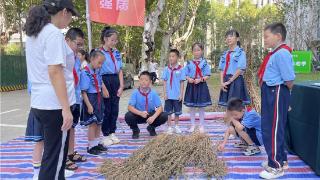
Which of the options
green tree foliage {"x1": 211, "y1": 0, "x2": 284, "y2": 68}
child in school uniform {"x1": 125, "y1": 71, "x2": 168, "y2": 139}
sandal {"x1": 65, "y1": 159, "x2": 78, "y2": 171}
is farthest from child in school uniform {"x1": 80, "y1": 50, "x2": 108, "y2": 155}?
green tree foliage {"x1": 211, "y1": 0, "x2": 284, "y2": 68}

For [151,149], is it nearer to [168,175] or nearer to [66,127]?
[168,175]

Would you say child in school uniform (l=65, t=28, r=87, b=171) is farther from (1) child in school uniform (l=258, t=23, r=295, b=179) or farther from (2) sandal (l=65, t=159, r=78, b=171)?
(1) child in school uniform (l=258, t=23, r=295, b=179)

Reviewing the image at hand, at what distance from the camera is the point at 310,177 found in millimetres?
4113

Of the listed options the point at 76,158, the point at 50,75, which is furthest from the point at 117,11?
the point at 50,75

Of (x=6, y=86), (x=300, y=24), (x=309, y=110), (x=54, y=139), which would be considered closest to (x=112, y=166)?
(x=54, y=139)

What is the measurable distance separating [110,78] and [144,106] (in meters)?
0.85

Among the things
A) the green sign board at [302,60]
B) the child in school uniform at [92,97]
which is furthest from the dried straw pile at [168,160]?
the green sign board at [302,60]

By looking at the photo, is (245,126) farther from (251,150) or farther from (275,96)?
(275,96)

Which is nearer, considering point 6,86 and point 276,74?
point 276,74

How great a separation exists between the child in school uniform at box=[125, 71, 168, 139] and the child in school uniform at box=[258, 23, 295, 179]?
231cm

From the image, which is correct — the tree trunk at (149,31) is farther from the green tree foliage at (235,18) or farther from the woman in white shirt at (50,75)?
the green tree foliage at (235,18)

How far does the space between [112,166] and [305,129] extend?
7.03 ft

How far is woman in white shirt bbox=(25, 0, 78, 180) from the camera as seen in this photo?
287cm

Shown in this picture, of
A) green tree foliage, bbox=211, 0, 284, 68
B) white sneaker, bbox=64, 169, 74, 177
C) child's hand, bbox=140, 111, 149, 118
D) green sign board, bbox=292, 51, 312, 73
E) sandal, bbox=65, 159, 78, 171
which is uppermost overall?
green tree foliage, bbox=211, 0, 284, 68
